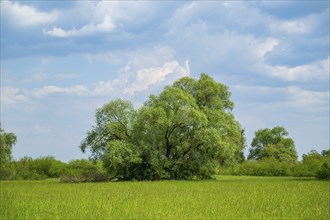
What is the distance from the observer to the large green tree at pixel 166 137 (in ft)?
168

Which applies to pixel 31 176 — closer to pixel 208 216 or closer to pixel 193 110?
pixel 193 110

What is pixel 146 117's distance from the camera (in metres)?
51.8

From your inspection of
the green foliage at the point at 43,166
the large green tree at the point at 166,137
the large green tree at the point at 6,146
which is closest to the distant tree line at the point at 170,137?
the large green tree at the point at 166,137

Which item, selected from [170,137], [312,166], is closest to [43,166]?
[170,137]

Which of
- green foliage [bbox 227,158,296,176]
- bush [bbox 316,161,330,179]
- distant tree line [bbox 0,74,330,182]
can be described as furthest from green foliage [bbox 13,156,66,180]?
bush [bbox 316,161,330,179]

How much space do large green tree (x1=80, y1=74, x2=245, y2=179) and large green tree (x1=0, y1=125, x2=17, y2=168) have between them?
45.1 ft

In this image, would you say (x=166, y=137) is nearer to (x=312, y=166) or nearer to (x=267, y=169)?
(x=312, y=166)

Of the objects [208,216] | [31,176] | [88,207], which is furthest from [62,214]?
[31,176]

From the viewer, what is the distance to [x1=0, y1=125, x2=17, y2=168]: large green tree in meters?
61.6

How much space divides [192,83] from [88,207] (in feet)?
119

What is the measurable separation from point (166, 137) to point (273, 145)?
47.1 m

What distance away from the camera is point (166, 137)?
54.0m

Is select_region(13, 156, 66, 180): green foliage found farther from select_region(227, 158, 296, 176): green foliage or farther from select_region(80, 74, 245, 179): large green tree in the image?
select_region(227, 158, 296, 176): green foliage

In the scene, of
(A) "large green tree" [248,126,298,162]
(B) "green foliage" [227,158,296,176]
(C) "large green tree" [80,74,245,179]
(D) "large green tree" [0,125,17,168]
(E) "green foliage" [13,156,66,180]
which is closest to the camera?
(C) "large green tree" [80,74,245,179]
